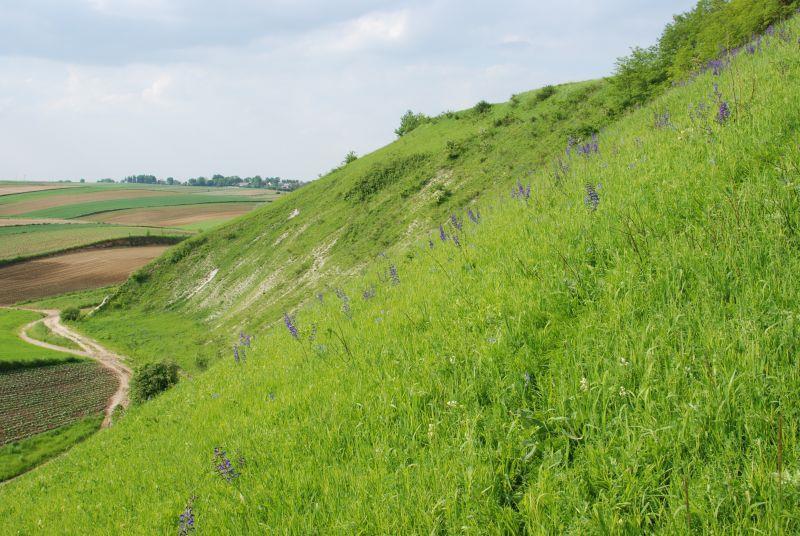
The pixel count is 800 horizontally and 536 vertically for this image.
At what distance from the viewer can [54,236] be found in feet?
387

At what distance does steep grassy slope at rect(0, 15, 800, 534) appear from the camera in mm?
2436

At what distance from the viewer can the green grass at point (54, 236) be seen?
343 ft

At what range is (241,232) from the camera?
67500 millimetres

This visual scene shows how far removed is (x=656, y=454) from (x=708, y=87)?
10.9 meters

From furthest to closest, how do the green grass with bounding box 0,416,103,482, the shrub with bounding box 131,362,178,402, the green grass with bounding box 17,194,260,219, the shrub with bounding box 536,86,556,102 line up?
the green grass with bounding box 17,194,260,219
the shrub with bounding box 536,86,556,102
the shrub with bounding box 131,362,178,402
the green grass with bounding box 0,416,103,482

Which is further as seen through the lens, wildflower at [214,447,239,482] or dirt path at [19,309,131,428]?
dirt path at [19,309,131,428]

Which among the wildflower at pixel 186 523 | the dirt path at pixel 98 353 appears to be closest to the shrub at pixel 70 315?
the dirt path at pixel 98 353

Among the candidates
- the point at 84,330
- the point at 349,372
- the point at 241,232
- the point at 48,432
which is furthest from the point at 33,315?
the point at 349,372

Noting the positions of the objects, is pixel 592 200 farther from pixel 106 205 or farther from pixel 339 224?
pixel 106 205

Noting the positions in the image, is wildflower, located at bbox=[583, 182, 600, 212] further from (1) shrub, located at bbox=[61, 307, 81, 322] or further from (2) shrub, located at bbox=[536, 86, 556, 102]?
(1) shrub, located at bbox=[61, 307, 81, 322]

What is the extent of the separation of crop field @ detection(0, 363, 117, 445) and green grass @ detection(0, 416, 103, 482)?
3.85ft

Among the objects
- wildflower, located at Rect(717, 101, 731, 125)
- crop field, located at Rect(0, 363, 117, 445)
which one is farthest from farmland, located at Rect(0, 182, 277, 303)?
wildflower, located at Rect(717, 101, 731, 125)

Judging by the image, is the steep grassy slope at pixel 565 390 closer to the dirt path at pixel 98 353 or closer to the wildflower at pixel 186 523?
the wildflower at pixel 186 523

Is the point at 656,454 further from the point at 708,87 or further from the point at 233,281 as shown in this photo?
the point at 233,281
